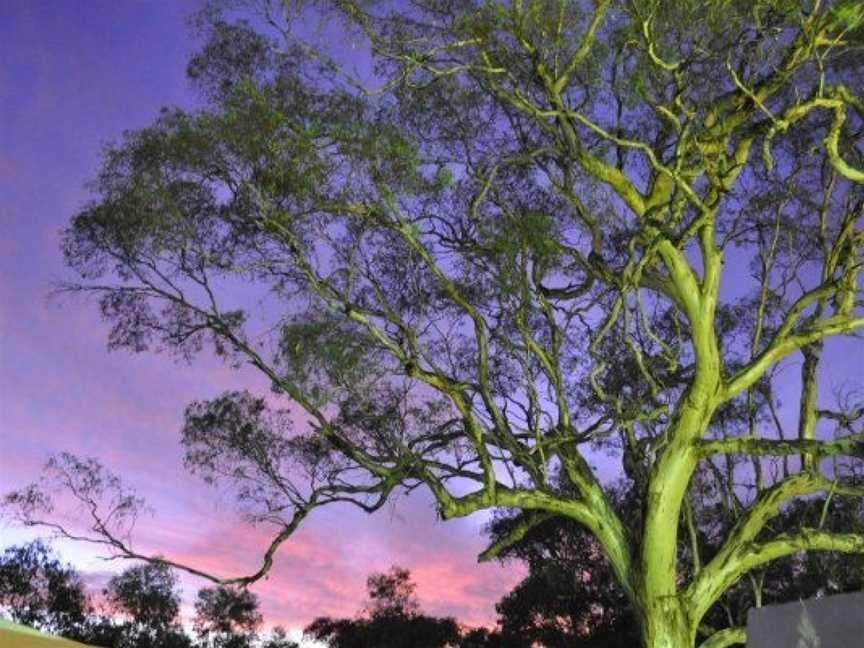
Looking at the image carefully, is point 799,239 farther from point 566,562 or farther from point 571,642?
point 571,642

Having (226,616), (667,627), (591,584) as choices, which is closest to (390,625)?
(226,616)

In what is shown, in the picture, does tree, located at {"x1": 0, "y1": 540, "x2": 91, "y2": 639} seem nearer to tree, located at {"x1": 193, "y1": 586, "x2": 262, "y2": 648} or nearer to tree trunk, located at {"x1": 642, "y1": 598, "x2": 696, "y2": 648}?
tree, located at {"x1": 193, "y1": 586, "x2": 262, "y2": 648}

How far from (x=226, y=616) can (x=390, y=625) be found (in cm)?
360

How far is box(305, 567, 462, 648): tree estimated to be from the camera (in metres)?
21.4

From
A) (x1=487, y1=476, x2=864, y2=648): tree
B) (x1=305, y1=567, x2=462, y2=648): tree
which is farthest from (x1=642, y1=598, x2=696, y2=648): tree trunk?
(x1=305, y1=567, x2=462, y2=648): tree

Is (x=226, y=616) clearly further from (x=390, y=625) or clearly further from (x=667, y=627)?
(x=667, y=627)

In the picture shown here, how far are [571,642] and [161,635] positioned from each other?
8296 millimetres

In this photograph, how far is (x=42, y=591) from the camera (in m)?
20.2

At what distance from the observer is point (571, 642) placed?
17.9m

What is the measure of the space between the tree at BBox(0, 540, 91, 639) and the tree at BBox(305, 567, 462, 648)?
203 inches

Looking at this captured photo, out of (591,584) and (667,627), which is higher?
(591,584)

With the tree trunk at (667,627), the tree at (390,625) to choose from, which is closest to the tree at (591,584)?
the tree at (390,625)

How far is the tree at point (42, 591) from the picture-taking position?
19703mm

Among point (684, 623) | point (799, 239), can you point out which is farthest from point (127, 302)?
point (799, 239)
